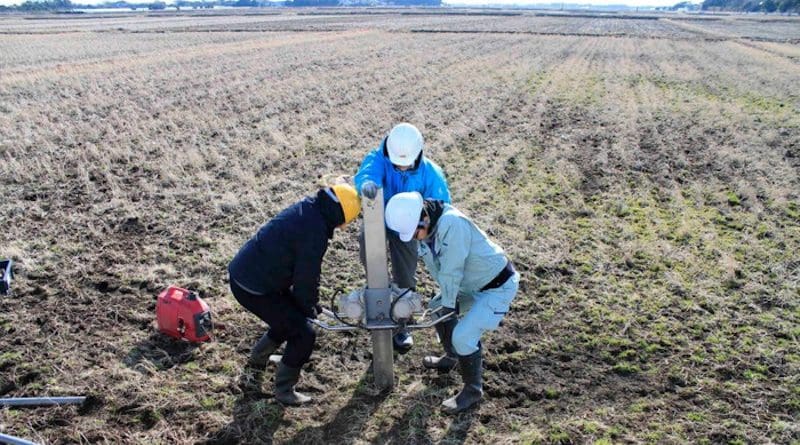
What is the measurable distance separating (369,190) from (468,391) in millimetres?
1715

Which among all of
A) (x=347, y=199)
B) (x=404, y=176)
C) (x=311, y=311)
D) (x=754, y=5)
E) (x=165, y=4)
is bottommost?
(x=754, y=5)

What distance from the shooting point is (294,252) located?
3.92 metres

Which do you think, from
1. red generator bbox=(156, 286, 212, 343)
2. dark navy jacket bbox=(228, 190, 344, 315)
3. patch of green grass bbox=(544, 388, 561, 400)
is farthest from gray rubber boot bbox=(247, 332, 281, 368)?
patch of green grass bbox=(544, 388, 561, 400)

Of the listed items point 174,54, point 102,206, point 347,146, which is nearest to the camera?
point 102,206

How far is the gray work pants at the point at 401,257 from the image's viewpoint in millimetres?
4820

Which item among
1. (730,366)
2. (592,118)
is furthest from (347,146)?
(730,366)

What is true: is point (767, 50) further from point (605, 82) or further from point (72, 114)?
point (72, 114)

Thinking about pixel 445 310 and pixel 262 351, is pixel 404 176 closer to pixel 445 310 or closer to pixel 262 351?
pixel 445 310

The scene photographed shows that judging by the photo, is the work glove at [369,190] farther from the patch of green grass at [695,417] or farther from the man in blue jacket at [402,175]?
the patch of green grass at [695,417]

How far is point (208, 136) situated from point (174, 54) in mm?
18698

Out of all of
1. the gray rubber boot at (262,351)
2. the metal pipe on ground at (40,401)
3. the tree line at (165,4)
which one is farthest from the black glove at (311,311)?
the tree line at (165,4)

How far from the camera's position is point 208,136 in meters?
12.6

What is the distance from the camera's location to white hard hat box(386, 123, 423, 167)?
4398 mm

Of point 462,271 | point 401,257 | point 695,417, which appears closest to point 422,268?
point 401,257
